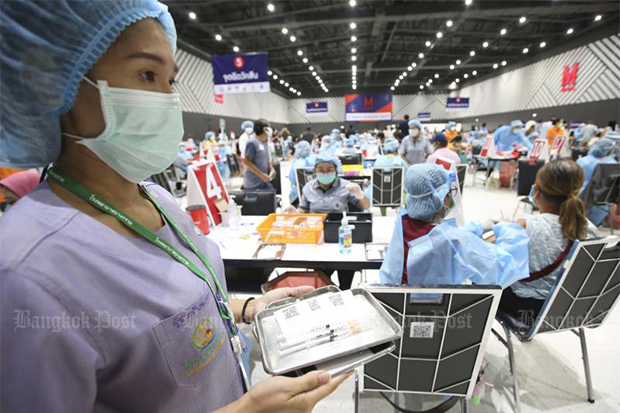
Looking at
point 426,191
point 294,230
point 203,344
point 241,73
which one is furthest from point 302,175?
point 241,73

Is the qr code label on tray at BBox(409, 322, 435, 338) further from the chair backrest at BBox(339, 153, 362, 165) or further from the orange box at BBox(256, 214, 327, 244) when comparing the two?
the chair backrest at BBox(339, 153, 362, 165)

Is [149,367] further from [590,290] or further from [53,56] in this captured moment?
[590,290]

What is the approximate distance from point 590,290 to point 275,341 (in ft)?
6.63

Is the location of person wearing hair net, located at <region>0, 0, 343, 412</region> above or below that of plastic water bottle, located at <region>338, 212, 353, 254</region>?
above

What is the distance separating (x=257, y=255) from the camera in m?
2.17

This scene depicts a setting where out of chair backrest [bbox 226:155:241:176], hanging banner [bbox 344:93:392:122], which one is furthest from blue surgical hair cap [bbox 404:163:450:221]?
hanging banner [bbox 344:93:392:122]

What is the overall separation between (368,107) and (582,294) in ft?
62.4

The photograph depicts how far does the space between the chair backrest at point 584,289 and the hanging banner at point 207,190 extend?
2.58 meters

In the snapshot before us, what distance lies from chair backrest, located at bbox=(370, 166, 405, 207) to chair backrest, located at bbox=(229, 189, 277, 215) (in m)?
2.21

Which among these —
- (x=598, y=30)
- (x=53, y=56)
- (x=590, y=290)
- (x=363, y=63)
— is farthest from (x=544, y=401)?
(x=363, y=63)

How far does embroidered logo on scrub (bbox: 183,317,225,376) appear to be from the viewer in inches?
25.2

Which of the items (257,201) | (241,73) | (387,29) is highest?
(387,29)

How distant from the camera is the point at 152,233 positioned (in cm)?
68

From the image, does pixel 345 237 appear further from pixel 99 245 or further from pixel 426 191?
pixel 99 245
